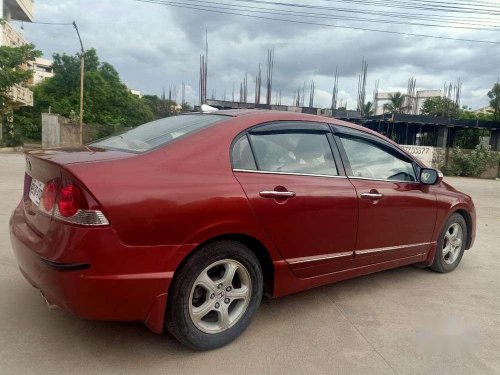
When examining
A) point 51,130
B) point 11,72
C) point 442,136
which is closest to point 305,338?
point 11,72

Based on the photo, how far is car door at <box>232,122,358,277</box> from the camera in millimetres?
3014

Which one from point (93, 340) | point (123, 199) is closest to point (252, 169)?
point (123, 199)

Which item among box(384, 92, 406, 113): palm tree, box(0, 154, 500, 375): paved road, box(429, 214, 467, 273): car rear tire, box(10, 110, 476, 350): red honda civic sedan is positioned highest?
box(384, 92, 406, 113): palm tree

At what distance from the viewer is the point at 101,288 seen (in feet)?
7.89

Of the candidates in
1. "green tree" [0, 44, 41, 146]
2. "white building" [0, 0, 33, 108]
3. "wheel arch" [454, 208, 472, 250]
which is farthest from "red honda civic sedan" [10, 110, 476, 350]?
"white building" [0, 0, 33, 108]

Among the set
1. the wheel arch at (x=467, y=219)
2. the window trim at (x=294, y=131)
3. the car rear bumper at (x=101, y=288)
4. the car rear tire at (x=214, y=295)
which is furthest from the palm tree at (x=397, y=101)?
the car rear bumper at (x=101, y=288)

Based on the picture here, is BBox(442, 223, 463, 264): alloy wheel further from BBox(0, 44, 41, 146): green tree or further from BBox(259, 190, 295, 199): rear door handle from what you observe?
BBox(0, 44, 41, 146): green tree

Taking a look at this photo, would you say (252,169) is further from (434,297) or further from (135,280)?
(434,297)

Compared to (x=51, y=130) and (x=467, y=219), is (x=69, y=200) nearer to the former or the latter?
(x=467, y=219)

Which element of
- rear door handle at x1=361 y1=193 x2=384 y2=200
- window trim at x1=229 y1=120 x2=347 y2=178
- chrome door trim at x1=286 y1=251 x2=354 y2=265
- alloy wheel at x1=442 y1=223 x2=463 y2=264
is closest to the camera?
window trim at x1=229 y1=120 x2=347 y2=178

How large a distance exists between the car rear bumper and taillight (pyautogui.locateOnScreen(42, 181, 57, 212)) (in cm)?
21

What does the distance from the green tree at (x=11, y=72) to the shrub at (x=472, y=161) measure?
26.7m

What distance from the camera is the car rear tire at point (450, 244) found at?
4709 mm

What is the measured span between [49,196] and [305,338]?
6.56ft
